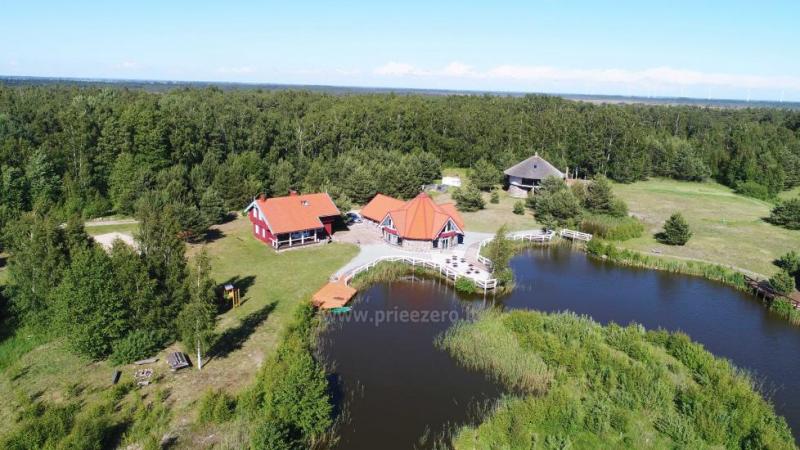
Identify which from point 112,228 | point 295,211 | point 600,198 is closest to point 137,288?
point 295,211

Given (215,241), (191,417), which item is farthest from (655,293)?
(215,241)

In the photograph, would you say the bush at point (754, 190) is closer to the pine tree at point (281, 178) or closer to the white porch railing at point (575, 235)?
the white porch railing at point (575, 235)

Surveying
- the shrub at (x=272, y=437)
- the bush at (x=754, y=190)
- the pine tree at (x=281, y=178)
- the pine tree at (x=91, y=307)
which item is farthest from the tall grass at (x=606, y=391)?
the bush at (x=754, y=190)

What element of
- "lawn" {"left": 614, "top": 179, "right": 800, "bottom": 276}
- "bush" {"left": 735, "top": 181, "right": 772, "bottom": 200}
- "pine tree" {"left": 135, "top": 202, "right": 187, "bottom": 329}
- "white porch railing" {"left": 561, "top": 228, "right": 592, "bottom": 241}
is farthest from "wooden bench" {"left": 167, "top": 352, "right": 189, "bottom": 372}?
"bush" {"left": 735, "top": 181, "right": 772, "bottom": 200}

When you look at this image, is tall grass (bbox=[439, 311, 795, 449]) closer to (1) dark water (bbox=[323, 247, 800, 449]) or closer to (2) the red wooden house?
(1) dark water (bbox=[323, 247, 800, 449])

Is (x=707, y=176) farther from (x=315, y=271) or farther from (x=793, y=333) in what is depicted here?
(x=315, y=271)
